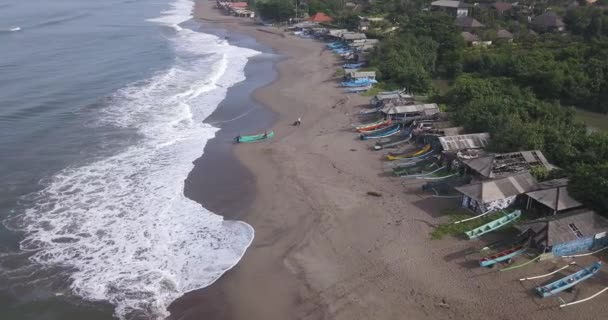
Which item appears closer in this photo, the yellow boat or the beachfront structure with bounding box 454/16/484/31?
the yellow boat

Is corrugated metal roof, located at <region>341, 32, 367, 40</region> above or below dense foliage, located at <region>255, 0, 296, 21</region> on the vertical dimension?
below

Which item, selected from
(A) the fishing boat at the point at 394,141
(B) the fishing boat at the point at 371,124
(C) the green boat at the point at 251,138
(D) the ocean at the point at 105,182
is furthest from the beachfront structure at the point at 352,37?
(C) the green boat at the point at 251,138

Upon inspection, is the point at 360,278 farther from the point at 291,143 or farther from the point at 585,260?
the point at 291,143

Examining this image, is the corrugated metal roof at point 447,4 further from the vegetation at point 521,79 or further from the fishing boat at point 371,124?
the fishing boat at point 371,124

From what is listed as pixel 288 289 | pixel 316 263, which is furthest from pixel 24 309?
pixel 316 263

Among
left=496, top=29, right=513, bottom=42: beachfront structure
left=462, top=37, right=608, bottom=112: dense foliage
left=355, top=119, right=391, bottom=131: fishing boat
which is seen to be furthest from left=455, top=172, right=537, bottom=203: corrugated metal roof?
left=496, top=29, right=513, bottom=42: beachfront structure

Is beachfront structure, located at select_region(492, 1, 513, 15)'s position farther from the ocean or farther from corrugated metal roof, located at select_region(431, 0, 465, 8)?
the ocean
